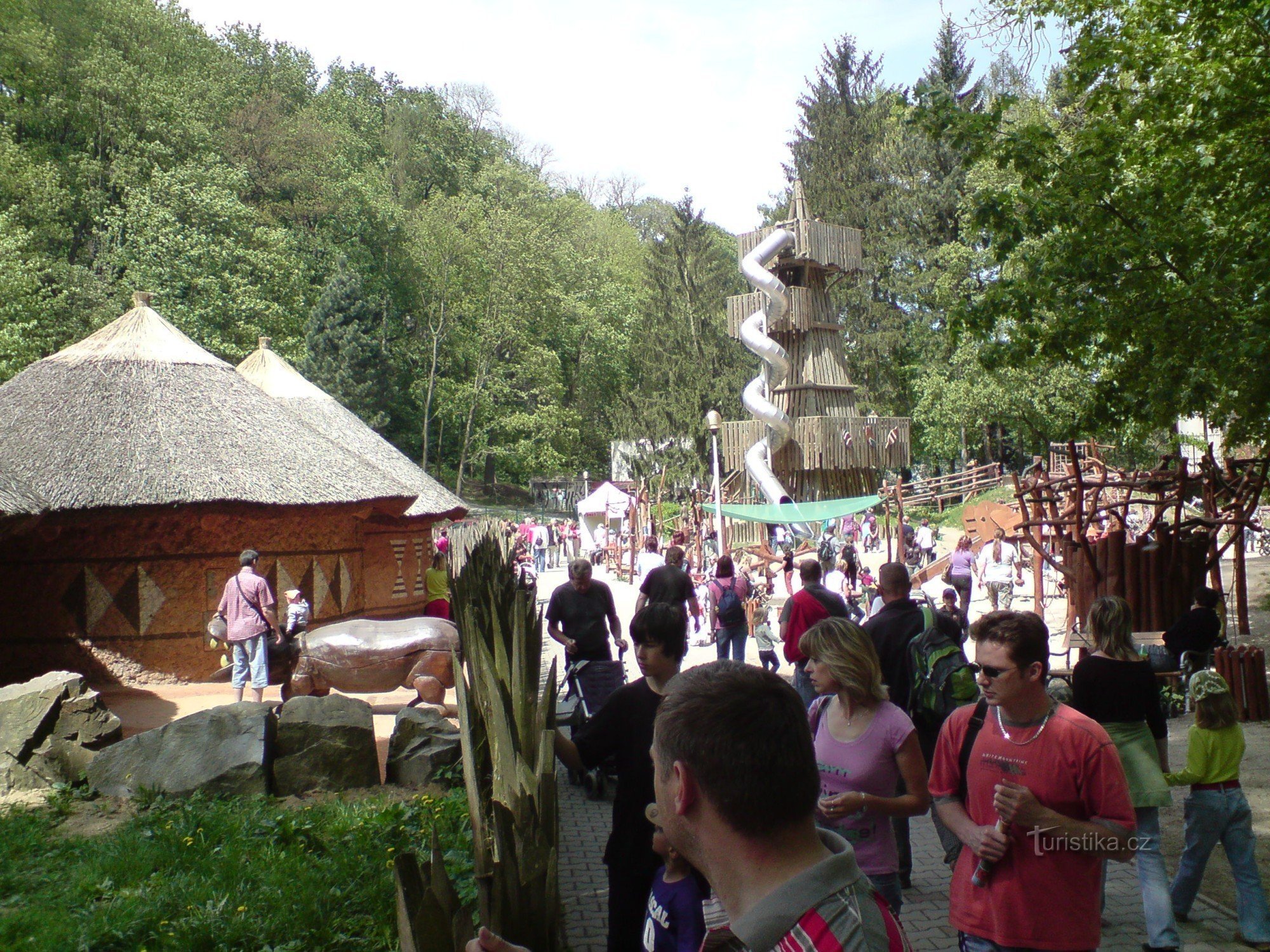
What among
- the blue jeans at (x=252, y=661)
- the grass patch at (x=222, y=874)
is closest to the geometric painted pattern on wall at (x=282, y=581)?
the blue jeans at (x=252, y=661)

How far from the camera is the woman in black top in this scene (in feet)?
15.5

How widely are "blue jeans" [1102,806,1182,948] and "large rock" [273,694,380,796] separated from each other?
5293 millimetres

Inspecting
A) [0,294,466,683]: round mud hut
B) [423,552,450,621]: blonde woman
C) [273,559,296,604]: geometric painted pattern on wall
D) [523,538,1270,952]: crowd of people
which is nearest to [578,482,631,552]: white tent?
[423,552,450,621]: blonde woman

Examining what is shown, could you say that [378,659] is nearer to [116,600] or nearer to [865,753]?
[116,600]

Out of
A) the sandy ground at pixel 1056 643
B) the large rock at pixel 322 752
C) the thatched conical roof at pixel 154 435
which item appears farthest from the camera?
the thatched conical roof at pixel 154 435

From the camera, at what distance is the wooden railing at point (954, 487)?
38875 millimetres

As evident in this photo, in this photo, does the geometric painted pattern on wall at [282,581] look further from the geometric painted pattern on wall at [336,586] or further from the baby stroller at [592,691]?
the baby stroller at [592,691]

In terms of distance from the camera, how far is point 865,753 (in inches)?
155

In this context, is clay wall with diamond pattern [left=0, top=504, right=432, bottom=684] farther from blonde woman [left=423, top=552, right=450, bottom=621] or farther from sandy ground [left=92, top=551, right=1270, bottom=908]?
blonde woman [left=423, top=552, right=450, bottom=621]

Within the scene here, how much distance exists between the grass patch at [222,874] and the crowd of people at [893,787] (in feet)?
6.38

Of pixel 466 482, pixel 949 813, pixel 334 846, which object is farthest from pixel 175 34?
pixel 949 813

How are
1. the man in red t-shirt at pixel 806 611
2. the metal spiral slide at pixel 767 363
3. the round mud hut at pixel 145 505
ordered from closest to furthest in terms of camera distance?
1. the man in red t-shirt at pixel 806 611
2. the round mud hut at pixel 145 505
3. the metal spiral slide at pixel 767 363

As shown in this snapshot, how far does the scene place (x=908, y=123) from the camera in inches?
408

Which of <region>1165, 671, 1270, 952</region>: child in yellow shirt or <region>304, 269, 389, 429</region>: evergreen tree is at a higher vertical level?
<region>304, 269, 389, 429</region>: evergreen tree
